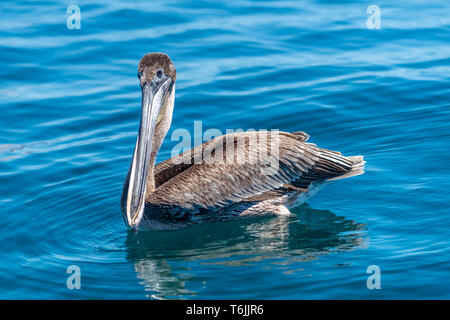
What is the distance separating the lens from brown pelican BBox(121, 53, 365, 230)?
729cm

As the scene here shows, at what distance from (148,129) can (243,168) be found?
1288 millimetres

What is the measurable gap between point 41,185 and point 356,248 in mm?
4112

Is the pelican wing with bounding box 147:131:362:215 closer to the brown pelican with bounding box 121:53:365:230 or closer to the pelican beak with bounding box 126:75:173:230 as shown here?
the brown pelican with bounding box 121:53:365:230

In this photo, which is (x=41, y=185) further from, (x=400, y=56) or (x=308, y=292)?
(x=400, y=56)

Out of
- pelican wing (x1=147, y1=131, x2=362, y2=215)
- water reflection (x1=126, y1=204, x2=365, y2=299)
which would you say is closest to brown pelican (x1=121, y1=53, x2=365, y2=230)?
pelican wing (x1=147, y1=131, x2=362, y2=215)

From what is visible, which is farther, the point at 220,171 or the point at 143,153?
the point at 220,171

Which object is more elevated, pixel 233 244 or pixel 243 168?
pixel 243 168

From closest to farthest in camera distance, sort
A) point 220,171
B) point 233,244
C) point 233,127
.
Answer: point 233,244
point 220,171
point 233,127

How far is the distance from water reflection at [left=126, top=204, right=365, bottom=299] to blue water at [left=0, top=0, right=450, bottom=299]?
2 cm

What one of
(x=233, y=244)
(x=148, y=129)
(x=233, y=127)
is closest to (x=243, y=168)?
(x=233, y=244)

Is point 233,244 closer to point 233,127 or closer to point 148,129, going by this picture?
point 148,129

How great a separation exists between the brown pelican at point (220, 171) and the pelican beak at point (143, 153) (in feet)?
0.03

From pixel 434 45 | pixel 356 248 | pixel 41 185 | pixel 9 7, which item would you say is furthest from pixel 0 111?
pixel 434 45

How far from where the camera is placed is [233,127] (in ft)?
34.2
